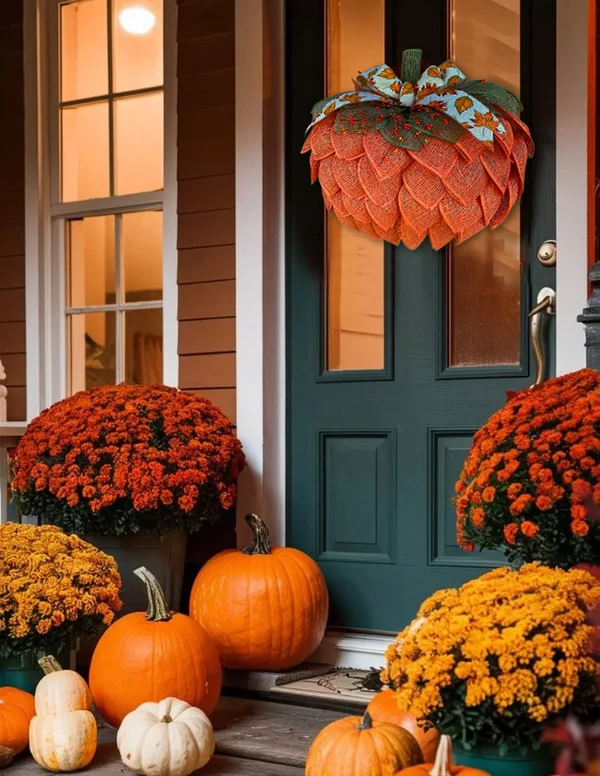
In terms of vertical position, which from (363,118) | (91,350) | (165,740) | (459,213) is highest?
(363,118)

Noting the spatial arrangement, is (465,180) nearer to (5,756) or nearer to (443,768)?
(443,768)

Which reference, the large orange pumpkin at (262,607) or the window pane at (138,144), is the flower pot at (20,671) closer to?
the large orange pumpkin at (262,607)

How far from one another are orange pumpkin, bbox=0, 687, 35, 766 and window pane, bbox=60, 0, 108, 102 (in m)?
2.45

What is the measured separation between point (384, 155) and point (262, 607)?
4.67 feet

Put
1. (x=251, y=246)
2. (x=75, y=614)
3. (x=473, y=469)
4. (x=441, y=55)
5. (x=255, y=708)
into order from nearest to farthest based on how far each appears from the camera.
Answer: (x=473, y=469)
(x=75, y=614)
(x=255, y=708)
(x=441, y=55)
(x=251, y=246)

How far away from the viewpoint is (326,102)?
10.6ft

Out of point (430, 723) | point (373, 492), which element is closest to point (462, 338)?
point (373, 492)

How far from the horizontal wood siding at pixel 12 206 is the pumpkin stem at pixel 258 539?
1315 mm

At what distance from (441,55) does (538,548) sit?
1.78m

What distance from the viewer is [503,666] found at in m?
2.13

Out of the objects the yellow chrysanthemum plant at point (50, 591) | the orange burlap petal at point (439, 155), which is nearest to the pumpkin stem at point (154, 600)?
the yellow chrysanthemum plant at point (50, 591)

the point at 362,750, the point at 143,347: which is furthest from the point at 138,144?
the point at 362,750

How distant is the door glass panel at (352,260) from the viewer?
12.3ft

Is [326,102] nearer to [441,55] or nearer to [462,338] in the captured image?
[441,55]
